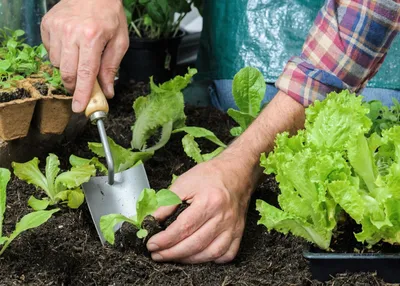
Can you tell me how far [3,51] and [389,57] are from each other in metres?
1.19

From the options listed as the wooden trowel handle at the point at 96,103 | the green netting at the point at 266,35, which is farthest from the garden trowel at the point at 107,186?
the green netting at the point at 266,35

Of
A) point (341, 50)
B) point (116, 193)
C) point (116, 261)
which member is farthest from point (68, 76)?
point (341, 50)

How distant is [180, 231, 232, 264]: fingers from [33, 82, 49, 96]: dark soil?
1.83ft

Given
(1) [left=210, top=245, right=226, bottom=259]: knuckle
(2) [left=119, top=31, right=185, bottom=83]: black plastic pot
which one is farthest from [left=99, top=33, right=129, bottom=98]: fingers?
(2) [left=119, top=31, right=185, bottom=83]: black plastic pot

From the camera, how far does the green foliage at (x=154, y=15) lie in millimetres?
2408

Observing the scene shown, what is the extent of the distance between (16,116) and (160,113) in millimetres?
384

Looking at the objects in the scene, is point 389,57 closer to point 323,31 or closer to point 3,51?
point 323,31

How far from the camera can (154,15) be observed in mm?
2416

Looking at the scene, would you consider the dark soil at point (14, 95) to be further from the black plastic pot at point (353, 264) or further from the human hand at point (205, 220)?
the black plastic pot at point (353, 264)

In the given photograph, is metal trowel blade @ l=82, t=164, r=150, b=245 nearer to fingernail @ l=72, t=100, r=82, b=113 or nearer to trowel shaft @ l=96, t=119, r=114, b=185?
trowel shaft @ l=96, t=119, r=114, b=185

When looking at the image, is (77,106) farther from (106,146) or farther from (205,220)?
(205,220)

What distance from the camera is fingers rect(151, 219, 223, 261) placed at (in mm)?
1297

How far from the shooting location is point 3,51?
5.78 feet

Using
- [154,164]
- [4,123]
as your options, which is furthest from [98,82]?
[154,164]
